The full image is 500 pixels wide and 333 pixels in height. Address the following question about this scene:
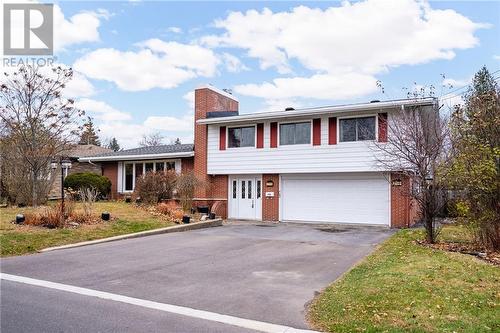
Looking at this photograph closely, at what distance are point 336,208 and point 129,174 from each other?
38.6 ft

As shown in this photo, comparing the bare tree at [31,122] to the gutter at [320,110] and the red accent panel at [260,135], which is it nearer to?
the gutter at [320,110]

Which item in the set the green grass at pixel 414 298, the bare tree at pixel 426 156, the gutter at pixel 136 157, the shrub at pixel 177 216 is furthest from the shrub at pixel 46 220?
the bare tree at pixel 426 156

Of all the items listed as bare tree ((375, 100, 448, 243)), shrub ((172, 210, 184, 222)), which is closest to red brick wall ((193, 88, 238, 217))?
shrub ((172, 210, 184, 222))

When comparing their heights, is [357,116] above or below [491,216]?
above

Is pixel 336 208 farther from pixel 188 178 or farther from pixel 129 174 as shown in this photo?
pixel 129 174

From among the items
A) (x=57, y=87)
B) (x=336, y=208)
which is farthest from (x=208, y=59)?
(x=336, y=208)

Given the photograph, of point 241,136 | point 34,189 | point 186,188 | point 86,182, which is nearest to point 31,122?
point 34,189

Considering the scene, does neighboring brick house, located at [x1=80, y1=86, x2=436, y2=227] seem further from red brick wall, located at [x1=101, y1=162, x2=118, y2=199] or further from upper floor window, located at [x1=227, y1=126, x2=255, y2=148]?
red brick wall, located at [x1=101, y1=162, x2=118, y2=199]

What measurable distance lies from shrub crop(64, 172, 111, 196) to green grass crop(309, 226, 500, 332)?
54.6ft

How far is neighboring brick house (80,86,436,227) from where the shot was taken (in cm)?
1598

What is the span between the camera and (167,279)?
7.31 metres

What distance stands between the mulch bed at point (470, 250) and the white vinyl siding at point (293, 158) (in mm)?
6037

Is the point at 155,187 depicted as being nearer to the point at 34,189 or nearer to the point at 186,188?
the point at 186,188

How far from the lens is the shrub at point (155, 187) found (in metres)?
18.0
